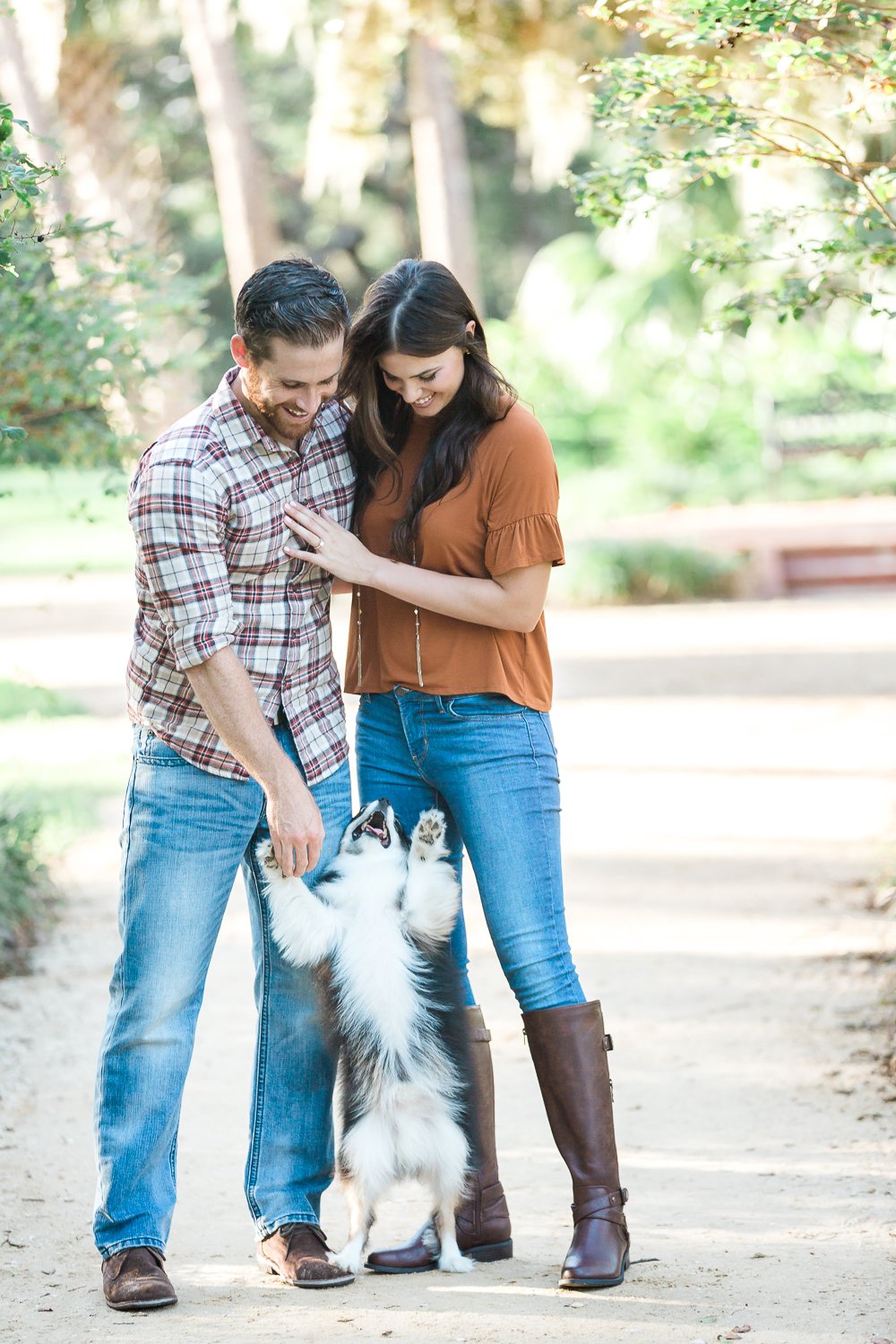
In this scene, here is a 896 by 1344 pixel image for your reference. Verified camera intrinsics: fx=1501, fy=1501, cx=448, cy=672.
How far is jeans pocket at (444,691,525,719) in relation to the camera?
3.17m

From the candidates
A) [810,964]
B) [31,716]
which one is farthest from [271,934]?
[31,716]

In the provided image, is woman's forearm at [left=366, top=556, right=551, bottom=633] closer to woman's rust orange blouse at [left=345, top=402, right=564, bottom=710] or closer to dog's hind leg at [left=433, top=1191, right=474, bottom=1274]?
woman's rust orange blouse at [left=345, top=402, right=564, bottom=710]

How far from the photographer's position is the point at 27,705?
35.8 ft

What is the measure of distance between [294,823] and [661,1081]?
2.18 m

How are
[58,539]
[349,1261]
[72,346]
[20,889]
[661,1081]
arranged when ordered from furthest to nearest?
[58,539] → [20,889] → [72,346] → [661,1081] → [349,1261]

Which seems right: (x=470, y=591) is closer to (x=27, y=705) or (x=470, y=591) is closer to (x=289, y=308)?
(x=289, y=308)

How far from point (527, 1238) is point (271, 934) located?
1.07 metres

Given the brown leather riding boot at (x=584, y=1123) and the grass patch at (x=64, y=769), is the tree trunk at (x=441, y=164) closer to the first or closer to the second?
the grass patch at (x=64, y=769)

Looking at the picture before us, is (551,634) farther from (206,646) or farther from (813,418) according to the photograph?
(206,646)

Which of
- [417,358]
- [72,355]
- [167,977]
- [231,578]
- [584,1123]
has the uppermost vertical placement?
[72,355]

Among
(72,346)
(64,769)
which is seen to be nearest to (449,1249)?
(72,346)

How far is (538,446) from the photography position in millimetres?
3139

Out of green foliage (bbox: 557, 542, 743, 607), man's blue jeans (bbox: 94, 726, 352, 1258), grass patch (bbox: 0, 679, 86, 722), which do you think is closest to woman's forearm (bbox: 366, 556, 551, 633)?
man's blue jeans (bbox: 94, 726, 352, 1258)

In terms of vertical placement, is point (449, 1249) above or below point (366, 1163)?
below
